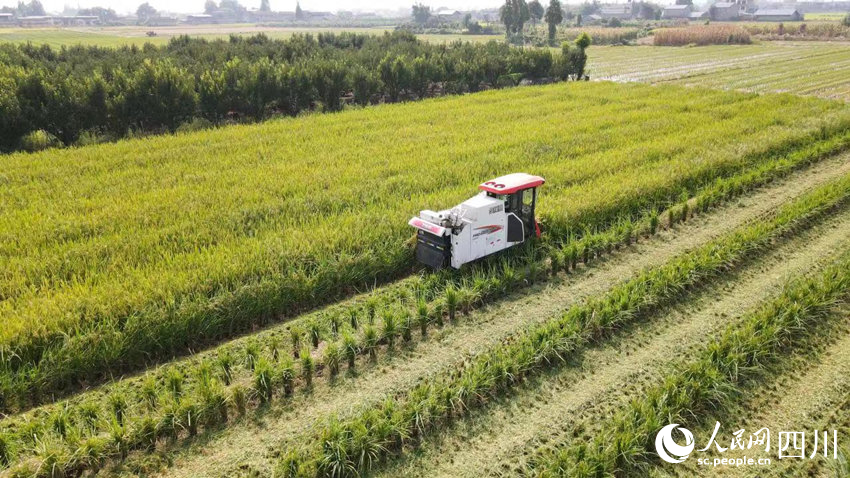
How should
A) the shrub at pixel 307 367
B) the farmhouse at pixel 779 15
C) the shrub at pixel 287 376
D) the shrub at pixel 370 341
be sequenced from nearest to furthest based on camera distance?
the shrub at pixel 287 376
the shrub at pixel 307 367
the shrub at pixel 370 341
the farmhouse at pixel 779 15

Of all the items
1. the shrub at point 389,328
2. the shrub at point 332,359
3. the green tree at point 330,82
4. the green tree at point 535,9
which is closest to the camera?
the shrub at point 332,359

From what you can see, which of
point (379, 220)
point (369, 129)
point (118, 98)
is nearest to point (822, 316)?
point (379, 220)

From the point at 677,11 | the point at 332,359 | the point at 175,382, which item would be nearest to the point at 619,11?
the point at 677,11

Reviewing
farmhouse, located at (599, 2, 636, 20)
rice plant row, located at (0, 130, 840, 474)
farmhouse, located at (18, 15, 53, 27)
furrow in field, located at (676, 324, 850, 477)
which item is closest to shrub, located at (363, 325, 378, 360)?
rice plant row, located at (0, 130, 840, 474)

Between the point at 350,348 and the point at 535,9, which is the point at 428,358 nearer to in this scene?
the point at 350,348

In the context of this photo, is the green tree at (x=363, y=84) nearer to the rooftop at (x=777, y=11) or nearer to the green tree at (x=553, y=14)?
the green tree at (x=553, y=14)

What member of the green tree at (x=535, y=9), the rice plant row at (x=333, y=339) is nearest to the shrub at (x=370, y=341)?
the rice plant row at (x=333, y=339)
